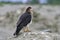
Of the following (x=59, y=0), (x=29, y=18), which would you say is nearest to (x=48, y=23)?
(x=29, y=18)

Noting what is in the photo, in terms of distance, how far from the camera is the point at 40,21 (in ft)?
80.3

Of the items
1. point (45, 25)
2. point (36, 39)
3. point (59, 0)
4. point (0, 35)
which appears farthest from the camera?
point (59, 0)

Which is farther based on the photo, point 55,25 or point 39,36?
point 55,25

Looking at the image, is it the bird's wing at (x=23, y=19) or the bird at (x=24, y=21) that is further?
the bird's wing at (x=23, y=19)

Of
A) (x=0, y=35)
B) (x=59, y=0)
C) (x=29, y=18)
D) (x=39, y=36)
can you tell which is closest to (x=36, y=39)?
(x=39, y=36)

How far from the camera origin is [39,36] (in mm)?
12906

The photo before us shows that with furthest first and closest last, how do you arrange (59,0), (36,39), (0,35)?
(59,0)
(0,35)
(36,39)

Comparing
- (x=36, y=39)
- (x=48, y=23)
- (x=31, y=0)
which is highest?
(x=36, y=39)

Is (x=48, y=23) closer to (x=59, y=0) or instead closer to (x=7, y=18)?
(x=7, y=18)

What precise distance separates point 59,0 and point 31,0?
3.94 metres

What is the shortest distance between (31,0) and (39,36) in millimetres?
36660

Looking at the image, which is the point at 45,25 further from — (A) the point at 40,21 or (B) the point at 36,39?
(B) the point at 36,39

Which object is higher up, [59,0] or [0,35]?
[0,35]

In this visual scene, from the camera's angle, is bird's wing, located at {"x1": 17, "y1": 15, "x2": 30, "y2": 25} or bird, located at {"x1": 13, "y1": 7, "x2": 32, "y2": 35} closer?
bird, located at {"x1": 13, "y1": 7, "x2": 32, "y2": 35}
